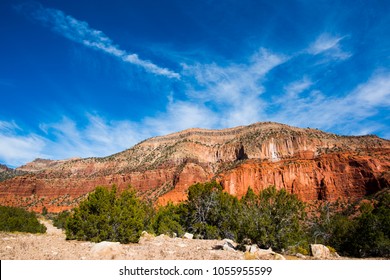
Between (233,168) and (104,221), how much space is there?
324ft

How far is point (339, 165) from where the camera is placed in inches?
3812

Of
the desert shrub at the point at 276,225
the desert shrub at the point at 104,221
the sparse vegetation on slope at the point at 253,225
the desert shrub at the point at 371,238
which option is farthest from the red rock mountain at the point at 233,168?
the desert shrub at the point at 276,225

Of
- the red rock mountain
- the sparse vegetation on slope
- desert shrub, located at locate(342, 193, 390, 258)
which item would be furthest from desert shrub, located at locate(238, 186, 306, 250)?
the red rock mountain

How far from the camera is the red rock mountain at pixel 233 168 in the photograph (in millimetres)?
93750

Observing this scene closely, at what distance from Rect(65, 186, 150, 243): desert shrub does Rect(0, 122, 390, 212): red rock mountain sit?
74813mm

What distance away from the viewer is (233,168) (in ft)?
374

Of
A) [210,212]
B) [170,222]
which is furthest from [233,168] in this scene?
[210,212]

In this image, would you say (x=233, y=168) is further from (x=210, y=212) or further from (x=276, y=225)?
(x=276, y=225)

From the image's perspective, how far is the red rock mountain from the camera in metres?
93.8

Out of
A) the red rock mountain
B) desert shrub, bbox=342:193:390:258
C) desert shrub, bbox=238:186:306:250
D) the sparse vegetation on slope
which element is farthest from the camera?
the red rock mountain

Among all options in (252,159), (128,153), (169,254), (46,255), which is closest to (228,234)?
(169,254)

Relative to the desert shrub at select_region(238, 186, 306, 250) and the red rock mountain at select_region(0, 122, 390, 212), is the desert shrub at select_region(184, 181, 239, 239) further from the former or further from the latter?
the red rock mountain at select_region(0, 122, 390, 212)

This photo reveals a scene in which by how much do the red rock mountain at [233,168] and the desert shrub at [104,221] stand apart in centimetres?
7481

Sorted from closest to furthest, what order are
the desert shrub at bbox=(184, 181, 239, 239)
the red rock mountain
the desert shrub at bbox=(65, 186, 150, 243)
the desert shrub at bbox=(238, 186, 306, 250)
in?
the desert shrub at bbox=(238, 186, 306, 250) → the desert shrub at bbox=(65, 186, 150, 243) → the desert shrub at bbox=(184, 181, 239, 239) → the red rock mountain
